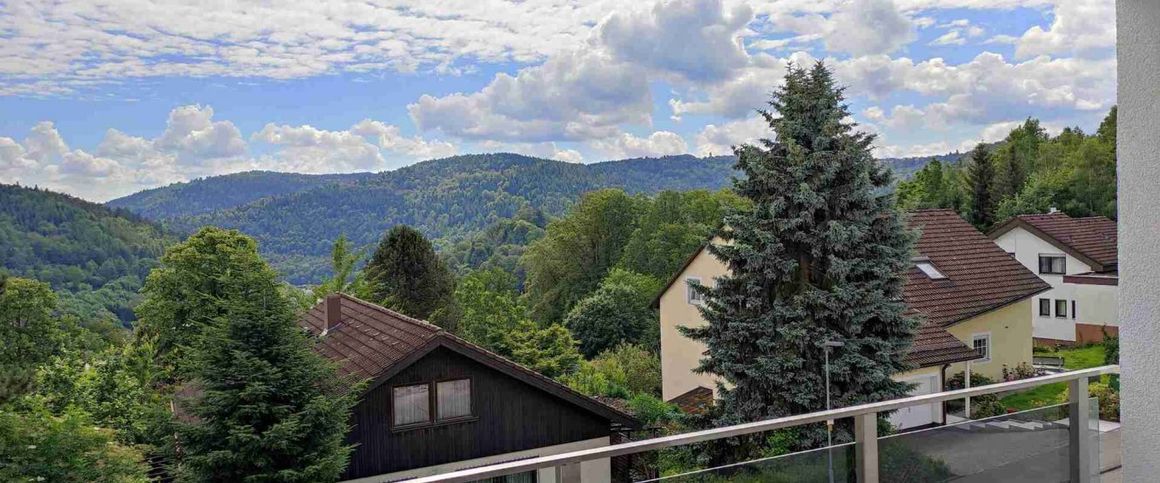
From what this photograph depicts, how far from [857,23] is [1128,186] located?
22005 millimetres

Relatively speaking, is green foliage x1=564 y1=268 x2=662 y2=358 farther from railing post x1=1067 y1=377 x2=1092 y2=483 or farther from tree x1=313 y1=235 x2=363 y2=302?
railing post x1=1067 y1=377 x2=1092 y2=483

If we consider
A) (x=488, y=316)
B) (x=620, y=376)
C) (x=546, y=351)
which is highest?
(x=488, y=316)

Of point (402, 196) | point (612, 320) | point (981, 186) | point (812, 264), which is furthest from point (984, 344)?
point (402, 196)

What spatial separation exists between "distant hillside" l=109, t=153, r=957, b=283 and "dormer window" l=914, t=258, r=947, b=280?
28.2 metres

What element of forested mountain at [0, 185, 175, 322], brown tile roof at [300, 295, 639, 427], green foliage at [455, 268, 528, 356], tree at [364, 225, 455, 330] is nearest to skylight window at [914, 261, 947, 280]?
brown tile roof at [300, 295, 639, 427]

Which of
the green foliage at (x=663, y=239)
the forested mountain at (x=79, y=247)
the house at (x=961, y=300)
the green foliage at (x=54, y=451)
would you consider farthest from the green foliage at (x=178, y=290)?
the green foliage at (x=663, y=239)

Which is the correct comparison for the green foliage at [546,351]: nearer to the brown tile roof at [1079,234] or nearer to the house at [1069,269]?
the house at [1069,269]

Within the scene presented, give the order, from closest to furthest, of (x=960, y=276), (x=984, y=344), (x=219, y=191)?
(x=984, y=344) → (x=960, y=276) → (x=219, y=191)

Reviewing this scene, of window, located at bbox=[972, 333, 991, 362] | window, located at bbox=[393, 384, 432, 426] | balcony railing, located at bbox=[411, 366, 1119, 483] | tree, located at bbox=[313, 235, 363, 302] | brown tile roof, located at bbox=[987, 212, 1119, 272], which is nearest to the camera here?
balcony railing, located at bbox=[411, 366, 1119, 483]

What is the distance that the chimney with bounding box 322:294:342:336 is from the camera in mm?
16500

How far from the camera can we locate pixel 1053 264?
82.9 ft

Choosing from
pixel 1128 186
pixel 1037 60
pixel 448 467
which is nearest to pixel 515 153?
pixel 1037 60

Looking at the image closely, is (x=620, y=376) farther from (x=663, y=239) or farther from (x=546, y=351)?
(x=663, y=239)

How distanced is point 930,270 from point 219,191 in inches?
1914
